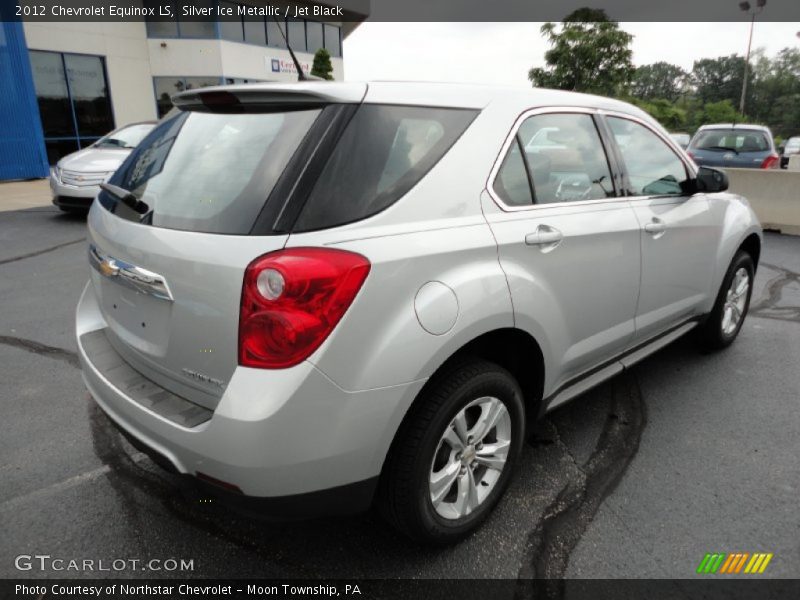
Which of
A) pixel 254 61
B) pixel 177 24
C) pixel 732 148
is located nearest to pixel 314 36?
pixel 254 61

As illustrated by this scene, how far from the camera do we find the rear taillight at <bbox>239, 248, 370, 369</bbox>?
168 centimetres

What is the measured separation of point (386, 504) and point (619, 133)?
7.44ft

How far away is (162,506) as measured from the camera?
97.4 inches

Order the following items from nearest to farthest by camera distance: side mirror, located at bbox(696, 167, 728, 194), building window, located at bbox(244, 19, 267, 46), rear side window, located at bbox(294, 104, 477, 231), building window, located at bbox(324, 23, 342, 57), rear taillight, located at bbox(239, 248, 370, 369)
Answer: rear taillight, located at bbox(239, 248, 370, 369) < rear side window, located at bbox(294, 104, 477, 231) < side mirror, located at bbox(696, 167, 728, 194) < building window, located at bbox(244, 19, 267, 46) < building window, located at bbox(324, 23, 342, 57)

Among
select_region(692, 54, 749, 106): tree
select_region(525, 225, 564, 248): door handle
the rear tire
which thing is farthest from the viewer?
select_region(692, 54, 749, 106): tree

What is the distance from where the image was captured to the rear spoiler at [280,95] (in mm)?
1914

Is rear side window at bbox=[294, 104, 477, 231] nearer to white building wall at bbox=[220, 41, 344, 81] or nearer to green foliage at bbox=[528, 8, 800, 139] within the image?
white building wall at bbox=[220, 41, 344, 81]

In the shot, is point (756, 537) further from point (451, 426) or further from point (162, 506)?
point (162, 506)

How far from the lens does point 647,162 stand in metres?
3.23

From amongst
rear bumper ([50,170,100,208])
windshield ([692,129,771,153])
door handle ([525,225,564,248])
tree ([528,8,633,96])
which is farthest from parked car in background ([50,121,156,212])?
tree ([528,8,633,96])

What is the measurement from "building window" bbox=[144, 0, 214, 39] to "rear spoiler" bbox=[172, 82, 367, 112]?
20649 mm

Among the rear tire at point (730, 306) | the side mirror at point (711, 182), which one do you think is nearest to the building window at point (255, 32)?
the rear tire at point (730, 306)

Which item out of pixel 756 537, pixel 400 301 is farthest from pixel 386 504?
pixel 756 537

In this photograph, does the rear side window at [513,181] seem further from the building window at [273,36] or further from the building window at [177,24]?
the building window at [273,36]
